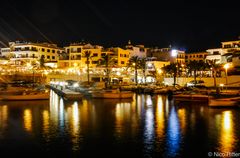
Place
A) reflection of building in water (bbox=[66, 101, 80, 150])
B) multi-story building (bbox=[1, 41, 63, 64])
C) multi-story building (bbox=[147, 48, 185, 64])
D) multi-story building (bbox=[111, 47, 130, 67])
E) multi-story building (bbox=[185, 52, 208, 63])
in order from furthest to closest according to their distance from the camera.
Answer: multi-story building (bbox=[147, 48, 185, 64]) < multi-story building (bbox=[185, 52, 208, 63]) < multi-story building (bbox=[1, 41, 63, 64]) < multi-story building (bbox=[111, 47, 130, 67]) < reflection of building in water (bbox=[66, 101, 80, 150])

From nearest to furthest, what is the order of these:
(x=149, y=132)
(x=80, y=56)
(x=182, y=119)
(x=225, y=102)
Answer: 1. (x=149, y=132)
2. (x=182, y=119)
3. (x=225, y=102)
4. (x=80, y=56)

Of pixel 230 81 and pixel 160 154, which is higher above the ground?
pixel 230 81

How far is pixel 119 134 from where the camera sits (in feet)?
76.0

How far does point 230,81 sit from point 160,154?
1815 inches

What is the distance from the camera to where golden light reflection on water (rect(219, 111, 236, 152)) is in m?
19.3

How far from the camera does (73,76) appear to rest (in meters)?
89.9

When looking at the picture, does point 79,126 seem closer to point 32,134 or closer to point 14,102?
point 32,134

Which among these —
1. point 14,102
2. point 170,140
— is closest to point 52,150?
point 170,140

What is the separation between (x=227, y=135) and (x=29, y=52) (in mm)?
95432

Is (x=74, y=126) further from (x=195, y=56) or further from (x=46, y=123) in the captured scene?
(x=195, y=56)

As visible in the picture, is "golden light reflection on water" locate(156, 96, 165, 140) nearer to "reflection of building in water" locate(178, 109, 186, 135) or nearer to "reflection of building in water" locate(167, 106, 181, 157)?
"reflection of building in water" locate(167, 106, 181, 157)

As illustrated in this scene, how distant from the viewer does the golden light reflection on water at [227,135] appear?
63.4 ft

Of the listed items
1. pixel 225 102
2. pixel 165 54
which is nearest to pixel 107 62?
pixel 165 54

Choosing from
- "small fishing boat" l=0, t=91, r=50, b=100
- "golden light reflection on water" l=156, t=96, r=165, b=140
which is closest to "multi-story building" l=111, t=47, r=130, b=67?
"small fishing boat" l=0, t=91, r=50, b=100
